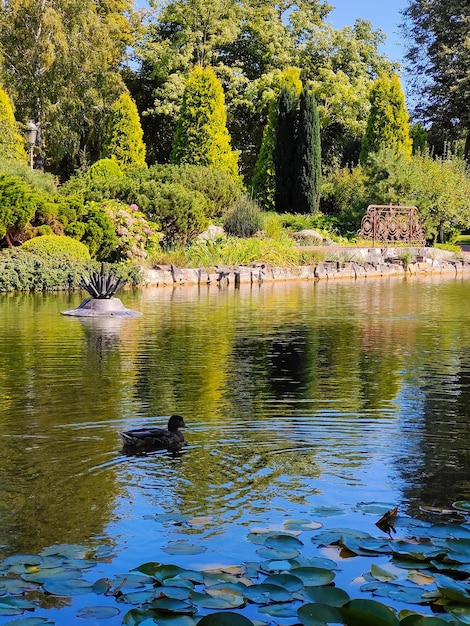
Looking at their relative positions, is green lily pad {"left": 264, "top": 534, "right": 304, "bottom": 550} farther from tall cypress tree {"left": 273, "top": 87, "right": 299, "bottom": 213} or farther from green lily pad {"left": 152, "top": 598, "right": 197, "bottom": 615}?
tall cypress tree {"left": 273, "top": 87, "right": 299, "bottom": 213}

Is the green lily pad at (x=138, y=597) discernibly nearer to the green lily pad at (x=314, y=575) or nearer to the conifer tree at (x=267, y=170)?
the green lily pad at (x=314, y=575)

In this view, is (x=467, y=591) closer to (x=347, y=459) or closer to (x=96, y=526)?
(x=96, y=526)

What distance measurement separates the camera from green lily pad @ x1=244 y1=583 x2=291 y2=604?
307 cm

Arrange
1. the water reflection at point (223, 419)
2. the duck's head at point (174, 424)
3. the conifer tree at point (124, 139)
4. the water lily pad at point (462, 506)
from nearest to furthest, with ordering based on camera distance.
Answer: the water lily pad at point (462, 506)
the water reflection at point (223, 419)
the duck's head at point (174, 424)
the conifer tree at point (124, 139)

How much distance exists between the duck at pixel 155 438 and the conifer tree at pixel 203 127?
2514 centimetres

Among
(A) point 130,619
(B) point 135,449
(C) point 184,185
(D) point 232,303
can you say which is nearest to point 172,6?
(C) point 184,185

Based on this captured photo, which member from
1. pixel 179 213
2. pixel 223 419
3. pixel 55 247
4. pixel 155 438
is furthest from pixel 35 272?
pixel 155 438

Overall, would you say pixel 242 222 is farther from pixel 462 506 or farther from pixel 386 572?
pixel 386 572

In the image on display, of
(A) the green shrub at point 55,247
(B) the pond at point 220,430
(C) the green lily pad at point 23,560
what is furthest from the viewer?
(A) the green shrub at point 55,247

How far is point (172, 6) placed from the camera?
123 ft

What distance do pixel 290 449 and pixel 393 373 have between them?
304cm

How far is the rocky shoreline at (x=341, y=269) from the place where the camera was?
58.1ft

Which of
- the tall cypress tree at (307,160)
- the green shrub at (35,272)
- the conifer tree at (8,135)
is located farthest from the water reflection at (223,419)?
the tall cypress tree at (307,160)

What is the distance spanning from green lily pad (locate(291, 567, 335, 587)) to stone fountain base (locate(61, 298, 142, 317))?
9059mm
